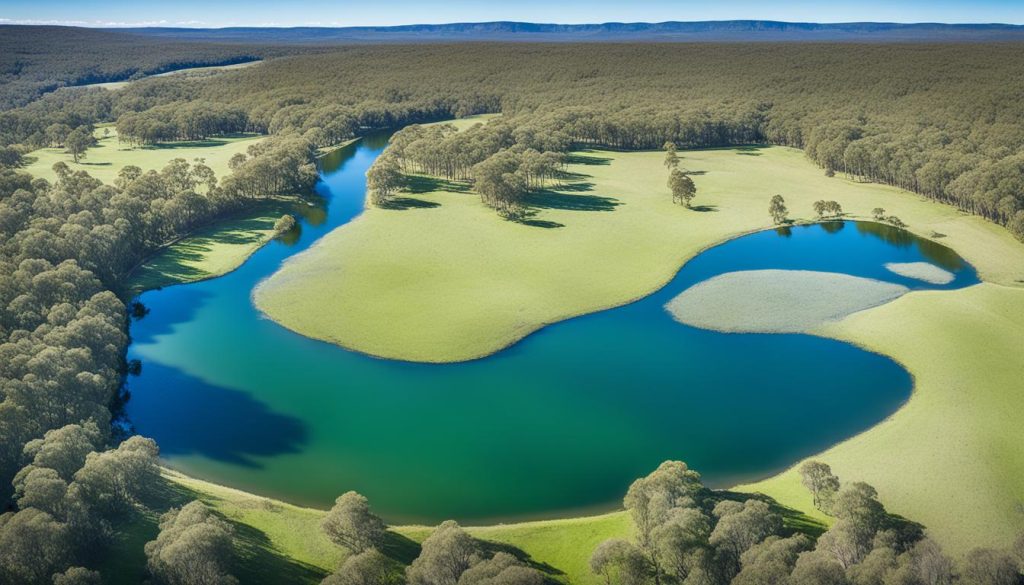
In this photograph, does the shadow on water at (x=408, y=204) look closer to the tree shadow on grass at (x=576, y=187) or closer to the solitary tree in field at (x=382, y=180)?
the solitary tree in field at (x=382, y=180)

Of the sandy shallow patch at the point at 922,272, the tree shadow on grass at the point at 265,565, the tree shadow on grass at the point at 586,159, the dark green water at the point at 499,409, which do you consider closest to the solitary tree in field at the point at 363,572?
the tree shadow on grass at the point at 265,565

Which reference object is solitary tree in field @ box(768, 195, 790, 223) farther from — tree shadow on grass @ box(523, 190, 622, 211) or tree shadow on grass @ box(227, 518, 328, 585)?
tree shadow on grass @ box(227, 518, 328, 585)

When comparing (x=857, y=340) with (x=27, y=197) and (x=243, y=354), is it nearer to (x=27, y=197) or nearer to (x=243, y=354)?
(x=243, y=354)

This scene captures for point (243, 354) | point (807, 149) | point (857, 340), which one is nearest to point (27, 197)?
point (243, 354)

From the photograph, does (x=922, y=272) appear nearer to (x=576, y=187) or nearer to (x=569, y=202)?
(x=569, y=202)

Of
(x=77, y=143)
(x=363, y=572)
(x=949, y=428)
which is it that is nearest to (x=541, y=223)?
(x=949, y=428)
